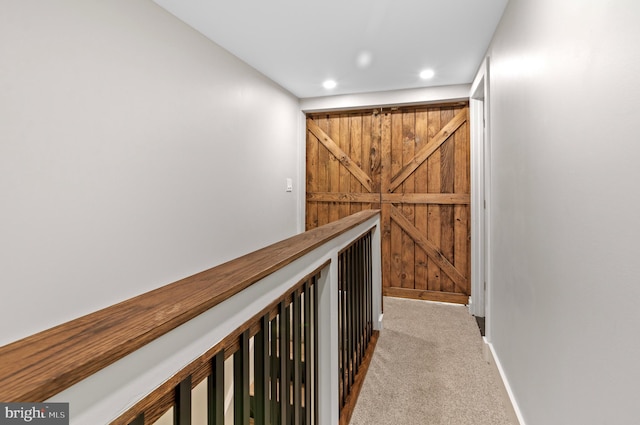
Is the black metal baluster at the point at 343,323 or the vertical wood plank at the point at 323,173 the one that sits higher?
the vertical wood plank at the point at 323,173

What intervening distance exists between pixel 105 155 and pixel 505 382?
2.47 metres

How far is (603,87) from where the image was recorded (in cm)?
90

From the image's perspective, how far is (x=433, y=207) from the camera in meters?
3.73

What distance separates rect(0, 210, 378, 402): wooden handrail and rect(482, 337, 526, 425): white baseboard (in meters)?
1.66

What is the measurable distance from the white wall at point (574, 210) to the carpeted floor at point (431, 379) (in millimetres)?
295

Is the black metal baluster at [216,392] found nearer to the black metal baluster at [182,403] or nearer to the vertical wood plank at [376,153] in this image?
the black metal baluster at [182,403]

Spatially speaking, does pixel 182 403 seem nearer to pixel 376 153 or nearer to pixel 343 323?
pixel 343 323

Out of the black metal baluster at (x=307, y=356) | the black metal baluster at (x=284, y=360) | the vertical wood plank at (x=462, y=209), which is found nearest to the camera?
the black metal baluster at (x=284, y=360)

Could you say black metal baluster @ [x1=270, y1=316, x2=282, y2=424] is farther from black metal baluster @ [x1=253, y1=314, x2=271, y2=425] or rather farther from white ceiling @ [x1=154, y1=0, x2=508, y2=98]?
white ceiling @ [x1=154, y1=0, x2=508, y2=98]

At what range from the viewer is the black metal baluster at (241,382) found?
0.83 meters

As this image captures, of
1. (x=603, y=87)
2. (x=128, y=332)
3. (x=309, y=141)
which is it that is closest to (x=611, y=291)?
(x=603, y=87)

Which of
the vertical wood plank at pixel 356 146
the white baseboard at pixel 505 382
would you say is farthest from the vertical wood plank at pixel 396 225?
the white baseboard at pixel 505 382

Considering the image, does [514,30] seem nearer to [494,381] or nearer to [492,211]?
[492,211]

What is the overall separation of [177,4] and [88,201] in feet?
4.07
